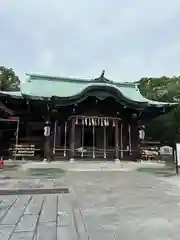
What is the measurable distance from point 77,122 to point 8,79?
13326 mm

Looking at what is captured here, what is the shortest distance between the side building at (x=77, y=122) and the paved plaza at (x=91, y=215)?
29.7ft

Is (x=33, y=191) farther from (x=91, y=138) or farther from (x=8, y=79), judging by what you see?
(x=8, y=79)

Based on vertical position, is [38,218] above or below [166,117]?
below

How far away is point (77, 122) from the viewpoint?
15.1 m

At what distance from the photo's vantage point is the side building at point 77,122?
14938mm

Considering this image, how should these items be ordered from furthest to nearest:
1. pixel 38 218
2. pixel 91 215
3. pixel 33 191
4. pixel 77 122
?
pixel 77 122, pixel 33 191, pixel 91 215, pixel 38 218

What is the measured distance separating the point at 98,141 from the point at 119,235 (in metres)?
13.8

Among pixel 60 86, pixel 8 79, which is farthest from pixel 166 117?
pixel 8 79

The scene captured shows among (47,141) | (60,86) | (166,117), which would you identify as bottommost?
(47,141)

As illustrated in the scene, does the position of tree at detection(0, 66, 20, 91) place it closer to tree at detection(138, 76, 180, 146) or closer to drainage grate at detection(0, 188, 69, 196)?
tree at detection(138, 76, 180, 146)

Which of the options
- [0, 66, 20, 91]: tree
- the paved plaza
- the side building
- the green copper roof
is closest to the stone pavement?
the paved plaza

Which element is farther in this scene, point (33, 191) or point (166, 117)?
point (166, 117)

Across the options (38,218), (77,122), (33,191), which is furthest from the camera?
(77,122)

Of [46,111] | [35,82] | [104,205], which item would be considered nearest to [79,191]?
[104,205]
